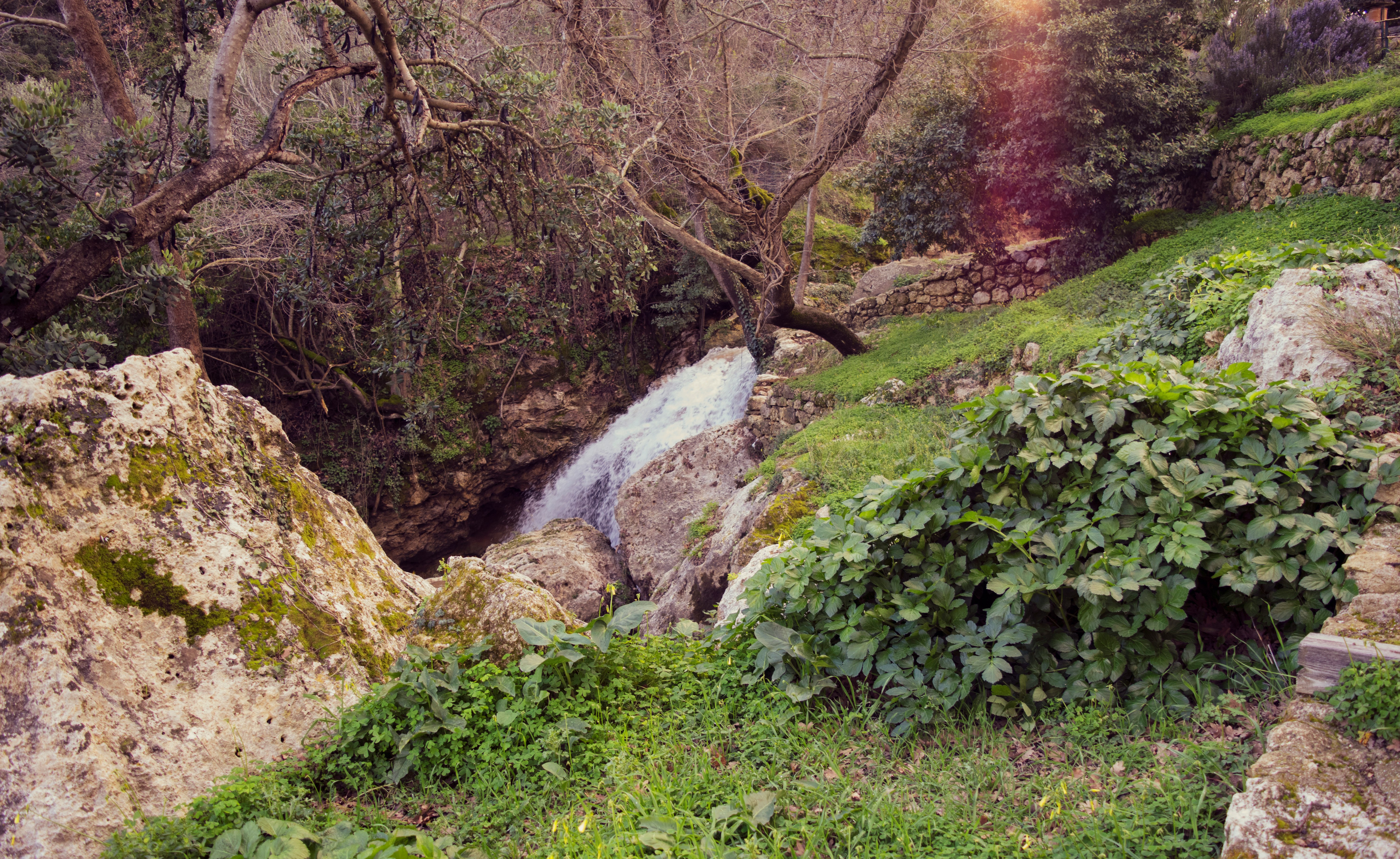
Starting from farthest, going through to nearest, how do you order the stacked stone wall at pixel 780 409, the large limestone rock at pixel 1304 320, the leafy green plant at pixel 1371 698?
the stacked stone wall at pixel 780 409 < the large limestone rock at pixel 1304 320 < the leafy green plant at pixel 1371 698

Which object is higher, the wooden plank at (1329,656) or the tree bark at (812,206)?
the tree bark at (812,206)

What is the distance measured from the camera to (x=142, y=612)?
2.97 m

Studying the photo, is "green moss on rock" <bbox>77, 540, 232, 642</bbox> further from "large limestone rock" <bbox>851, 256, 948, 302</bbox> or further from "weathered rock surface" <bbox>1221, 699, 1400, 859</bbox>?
"large limestone rock" <bbox>851, 256, 948, 302</bbox>

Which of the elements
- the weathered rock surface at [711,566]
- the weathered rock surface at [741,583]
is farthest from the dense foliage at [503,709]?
the weathered rock surface at [711,566]

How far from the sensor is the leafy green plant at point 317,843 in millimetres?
2047

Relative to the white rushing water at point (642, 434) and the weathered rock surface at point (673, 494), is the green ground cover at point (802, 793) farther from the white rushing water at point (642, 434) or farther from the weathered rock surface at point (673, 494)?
the white rushing water at point (642, 434)

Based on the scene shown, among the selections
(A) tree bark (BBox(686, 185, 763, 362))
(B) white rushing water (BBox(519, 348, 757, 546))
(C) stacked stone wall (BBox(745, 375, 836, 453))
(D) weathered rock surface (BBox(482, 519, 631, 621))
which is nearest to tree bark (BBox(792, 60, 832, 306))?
(A) tree bark (BBox(686, 185, 763, 362))

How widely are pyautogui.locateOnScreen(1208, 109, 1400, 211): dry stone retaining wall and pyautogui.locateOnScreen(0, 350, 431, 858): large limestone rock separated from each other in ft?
36.0

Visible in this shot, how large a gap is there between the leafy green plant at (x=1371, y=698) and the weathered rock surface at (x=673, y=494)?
7.05m

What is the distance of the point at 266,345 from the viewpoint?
42.9 feet

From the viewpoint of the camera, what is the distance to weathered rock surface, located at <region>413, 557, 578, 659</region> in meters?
3.40

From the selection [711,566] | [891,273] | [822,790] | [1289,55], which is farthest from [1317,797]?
[1289,55]

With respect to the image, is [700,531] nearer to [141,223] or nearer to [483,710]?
[483,710]

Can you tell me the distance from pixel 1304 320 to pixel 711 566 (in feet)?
15.9
